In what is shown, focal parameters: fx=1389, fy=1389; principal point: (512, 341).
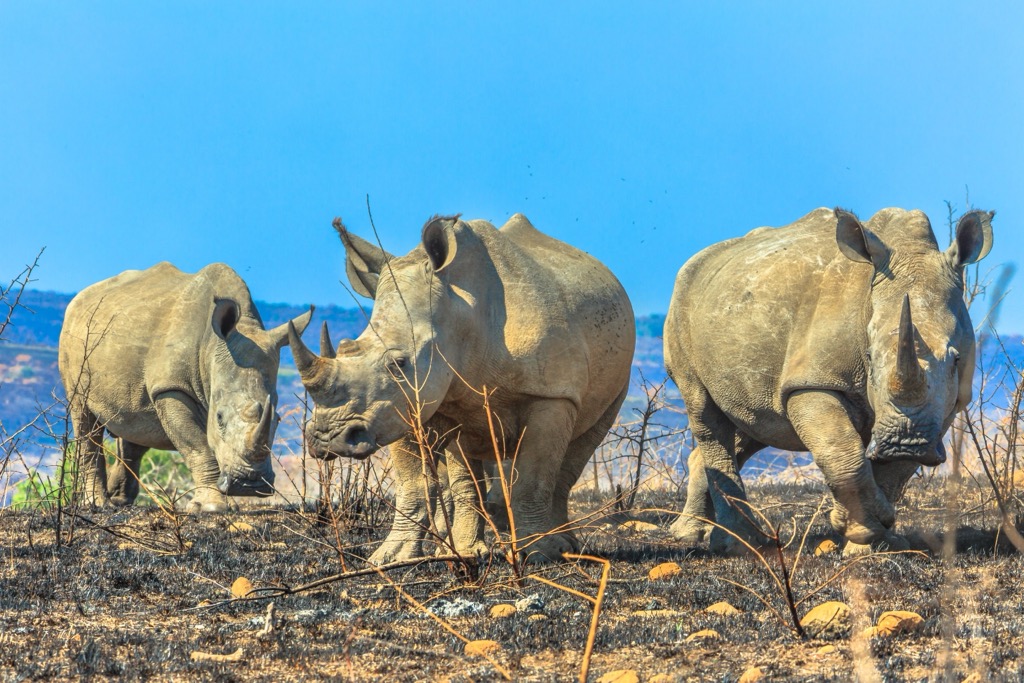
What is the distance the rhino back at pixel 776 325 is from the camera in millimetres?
7543

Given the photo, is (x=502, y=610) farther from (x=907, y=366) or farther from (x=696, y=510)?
(x=696, y=510)

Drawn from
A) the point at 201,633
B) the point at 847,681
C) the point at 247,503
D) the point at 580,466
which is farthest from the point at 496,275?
the point at 247,503

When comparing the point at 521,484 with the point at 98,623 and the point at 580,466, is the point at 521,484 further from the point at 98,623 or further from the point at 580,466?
the point at 98,623

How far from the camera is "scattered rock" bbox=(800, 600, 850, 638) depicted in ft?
17.2

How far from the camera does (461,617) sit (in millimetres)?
5922

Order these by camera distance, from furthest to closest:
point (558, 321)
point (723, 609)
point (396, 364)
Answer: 1. point (558, 321)
2. point (396, 364)
3. point (723, 609)

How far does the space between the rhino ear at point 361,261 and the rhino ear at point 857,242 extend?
2.52m

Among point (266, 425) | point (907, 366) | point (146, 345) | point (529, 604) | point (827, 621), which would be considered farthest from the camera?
point (146, 345)

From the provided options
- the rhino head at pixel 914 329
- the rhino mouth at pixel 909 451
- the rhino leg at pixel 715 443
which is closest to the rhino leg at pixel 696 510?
the rhino leg at pixel 715 443

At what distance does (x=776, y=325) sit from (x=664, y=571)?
1754 mm

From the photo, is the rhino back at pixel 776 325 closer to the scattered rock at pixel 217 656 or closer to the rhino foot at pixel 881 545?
the rhino foot at pixel 881 545

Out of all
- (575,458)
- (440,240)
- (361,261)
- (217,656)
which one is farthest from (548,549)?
(217,656)

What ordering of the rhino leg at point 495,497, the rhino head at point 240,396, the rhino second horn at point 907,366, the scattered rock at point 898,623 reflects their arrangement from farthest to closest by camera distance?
the rhino head at point 240,396 → the rhino leg at point 495,497 → the rhino second horn at point 907,366 → the scattered rock at point 898,623

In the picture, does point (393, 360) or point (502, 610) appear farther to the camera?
point (393, 360)
